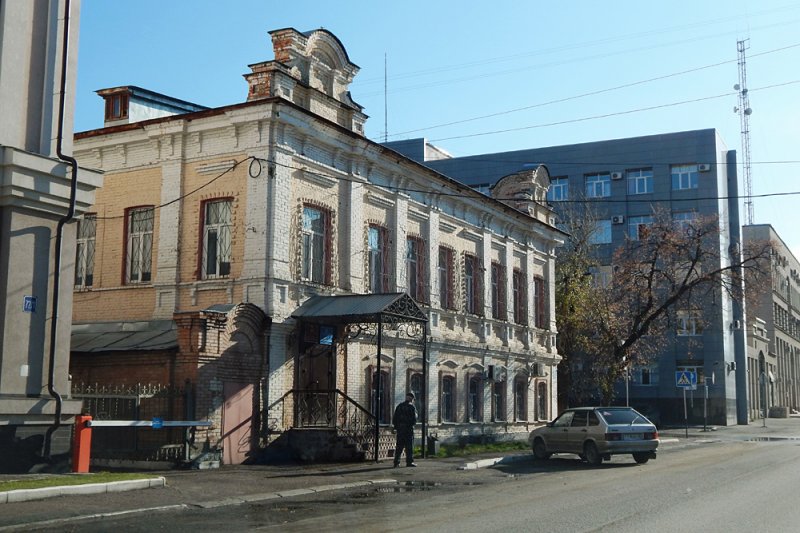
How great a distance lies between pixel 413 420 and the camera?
2088cm

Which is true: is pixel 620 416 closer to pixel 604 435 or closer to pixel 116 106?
pixel 604 435

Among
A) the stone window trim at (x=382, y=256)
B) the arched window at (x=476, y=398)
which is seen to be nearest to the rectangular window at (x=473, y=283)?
the arched window at (x=476, y=398)

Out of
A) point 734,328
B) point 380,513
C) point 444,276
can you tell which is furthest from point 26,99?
point 734,328

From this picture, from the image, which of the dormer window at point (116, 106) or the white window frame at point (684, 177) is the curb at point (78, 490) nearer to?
the dormer window at point (116, 106)

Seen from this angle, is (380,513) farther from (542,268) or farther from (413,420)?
(542,268)

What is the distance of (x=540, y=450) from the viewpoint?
961 inches

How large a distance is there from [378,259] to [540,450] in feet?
22.4

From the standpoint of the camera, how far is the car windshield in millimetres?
22456

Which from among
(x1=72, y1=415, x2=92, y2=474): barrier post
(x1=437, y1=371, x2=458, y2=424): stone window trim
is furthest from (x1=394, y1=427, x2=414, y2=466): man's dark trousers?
(x1=72, y1=415, x2=92, y2=474): barrier post

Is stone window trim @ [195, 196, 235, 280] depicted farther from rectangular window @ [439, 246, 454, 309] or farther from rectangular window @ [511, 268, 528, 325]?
rectangular window @ [511, 268, 528, 325]

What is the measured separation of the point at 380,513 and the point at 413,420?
8318 millimetres

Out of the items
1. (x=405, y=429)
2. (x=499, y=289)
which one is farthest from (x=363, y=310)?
(x=499, y=289)

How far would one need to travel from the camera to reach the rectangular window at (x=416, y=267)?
2686 cm

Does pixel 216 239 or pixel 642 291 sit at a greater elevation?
pixel 642 291
